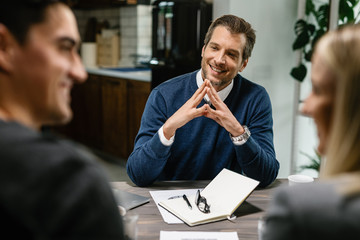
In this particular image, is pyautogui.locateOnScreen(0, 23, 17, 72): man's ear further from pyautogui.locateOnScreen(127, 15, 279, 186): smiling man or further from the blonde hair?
pyautogui.locateOnScreen(127, 15, 279, 186): smiling man

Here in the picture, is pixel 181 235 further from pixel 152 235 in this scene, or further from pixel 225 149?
pixel 225 149

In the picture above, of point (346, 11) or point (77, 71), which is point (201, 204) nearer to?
point (77, 71)

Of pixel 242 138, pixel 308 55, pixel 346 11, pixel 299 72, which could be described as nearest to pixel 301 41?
pixel 308 55

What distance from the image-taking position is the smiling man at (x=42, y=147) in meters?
0.56

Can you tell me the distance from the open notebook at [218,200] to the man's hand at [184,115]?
279 millimetres

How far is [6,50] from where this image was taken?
65 centimetres

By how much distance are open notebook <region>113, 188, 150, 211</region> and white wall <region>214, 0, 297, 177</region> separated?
1993 millimetres

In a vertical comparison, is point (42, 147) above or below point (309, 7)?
below

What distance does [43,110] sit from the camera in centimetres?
70

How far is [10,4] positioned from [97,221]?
376mm

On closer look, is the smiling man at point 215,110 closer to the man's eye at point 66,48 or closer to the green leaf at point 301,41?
the man's eye at point 66,48

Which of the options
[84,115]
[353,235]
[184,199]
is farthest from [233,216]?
[84,115]

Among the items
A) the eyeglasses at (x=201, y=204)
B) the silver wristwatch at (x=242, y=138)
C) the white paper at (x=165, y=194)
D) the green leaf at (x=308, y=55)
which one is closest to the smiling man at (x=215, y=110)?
the silver wristwatch at (x=242, y=138)

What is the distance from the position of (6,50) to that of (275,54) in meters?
2.90
